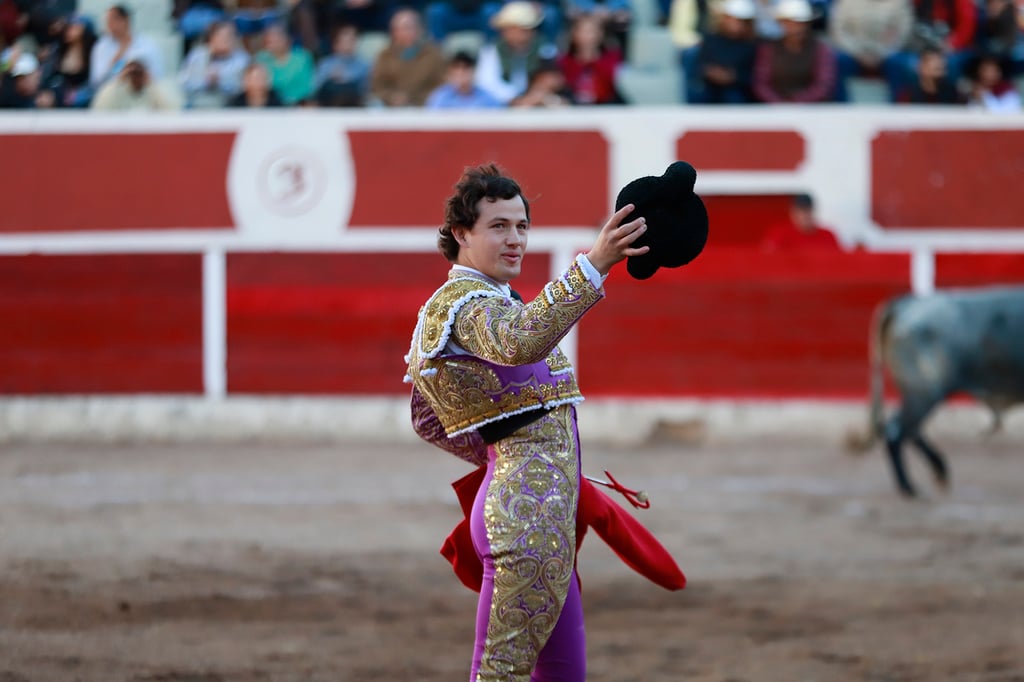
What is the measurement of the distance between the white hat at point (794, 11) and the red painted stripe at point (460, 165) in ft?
4.16

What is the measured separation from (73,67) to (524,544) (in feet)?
23.3

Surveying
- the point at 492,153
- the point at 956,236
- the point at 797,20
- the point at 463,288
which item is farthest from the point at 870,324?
the point at 463,288

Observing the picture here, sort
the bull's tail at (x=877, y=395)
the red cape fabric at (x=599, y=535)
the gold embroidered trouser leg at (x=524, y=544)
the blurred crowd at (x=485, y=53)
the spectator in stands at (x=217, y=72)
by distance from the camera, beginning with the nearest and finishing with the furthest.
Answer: the gold embroidered trouser leg at (x=524, y=544) → the red cape fabric at (x=599, y=535) → the bull's tail at (x=877, y=395) → the blurred crowd at (x=485, y=53) → the spectator in stands at (x=217, y=72)

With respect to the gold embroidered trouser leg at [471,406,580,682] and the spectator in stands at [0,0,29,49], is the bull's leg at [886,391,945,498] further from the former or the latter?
the spectator in stands at [0,0,29,49]

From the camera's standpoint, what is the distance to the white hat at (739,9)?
28.3 ft

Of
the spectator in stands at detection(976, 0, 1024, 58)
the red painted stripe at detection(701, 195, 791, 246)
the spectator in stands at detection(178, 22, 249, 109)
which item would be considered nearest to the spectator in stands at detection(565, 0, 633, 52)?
the red painted stripe at detection(701, 195, 791, 246)

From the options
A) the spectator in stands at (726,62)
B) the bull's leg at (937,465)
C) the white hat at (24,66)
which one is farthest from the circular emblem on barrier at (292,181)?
the bull's leg at (937,465)

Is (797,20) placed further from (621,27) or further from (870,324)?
(870,324)

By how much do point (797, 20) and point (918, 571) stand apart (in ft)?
14.5

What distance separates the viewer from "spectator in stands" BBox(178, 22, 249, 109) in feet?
28.4

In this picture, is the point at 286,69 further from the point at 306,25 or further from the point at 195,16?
the point at 195,16

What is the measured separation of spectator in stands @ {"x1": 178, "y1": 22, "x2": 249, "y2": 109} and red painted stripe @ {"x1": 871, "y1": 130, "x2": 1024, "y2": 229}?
3586mm

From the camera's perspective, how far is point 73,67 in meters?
8.71

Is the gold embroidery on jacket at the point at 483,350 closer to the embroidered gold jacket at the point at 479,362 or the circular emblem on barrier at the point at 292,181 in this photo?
the embroidered gold jacket at the point at 479,362
